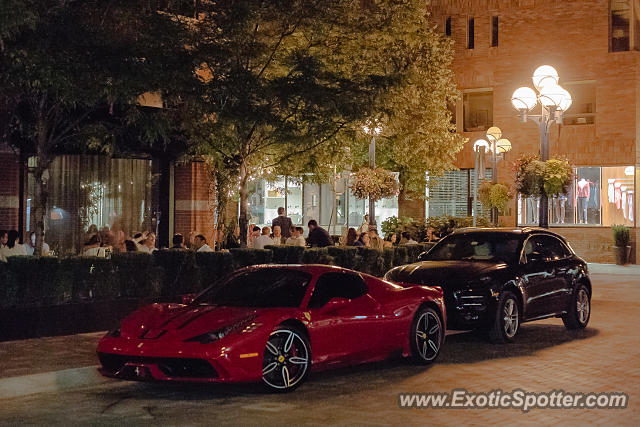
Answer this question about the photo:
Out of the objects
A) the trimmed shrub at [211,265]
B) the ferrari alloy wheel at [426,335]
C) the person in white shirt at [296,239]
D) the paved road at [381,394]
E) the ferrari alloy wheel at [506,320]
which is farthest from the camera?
the person in white shirt at [296,239]

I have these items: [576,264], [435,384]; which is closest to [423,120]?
[576,264]

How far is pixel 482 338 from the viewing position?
1466 centimetres

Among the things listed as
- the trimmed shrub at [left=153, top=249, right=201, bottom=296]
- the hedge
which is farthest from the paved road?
the trimmed shrub at [left=153, top=249, right=201, bottom=296]

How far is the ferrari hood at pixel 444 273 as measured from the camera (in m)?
13.9

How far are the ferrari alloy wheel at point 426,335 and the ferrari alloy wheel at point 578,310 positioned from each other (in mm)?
4268

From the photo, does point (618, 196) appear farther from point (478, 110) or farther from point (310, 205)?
point (310, 205)

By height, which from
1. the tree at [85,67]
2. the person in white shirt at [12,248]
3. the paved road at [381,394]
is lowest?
the paved road at [381,394]

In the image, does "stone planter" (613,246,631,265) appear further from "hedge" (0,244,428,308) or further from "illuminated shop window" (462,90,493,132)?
"hedge" (0,244,428,308)

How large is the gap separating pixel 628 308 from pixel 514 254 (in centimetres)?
643

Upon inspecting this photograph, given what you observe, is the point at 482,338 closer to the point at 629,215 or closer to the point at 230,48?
the point at 230,48

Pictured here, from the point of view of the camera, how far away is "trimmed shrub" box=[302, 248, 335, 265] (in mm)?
19594

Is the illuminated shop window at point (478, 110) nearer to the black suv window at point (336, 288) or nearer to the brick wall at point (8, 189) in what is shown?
the brick wall at point (8, 189)

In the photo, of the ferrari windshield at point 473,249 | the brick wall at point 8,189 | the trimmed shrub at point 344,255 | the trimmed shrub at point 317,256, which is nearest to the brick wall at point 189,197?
the brick wall at point 8,189

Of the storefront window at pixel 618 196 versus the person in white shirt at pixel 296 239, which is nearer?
the person in white shirt at pixel 296 239
